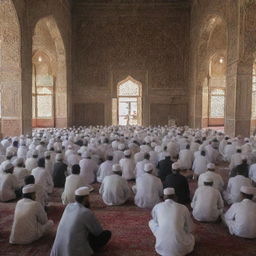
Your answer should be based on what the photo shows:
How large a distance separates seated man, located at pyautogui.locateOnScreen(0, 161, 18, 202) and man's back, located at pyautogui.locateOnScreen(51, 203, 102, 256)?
2349 mm

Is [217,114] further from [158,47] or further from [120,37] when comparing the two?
[120,37]

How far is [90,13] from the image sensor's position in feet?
59.4

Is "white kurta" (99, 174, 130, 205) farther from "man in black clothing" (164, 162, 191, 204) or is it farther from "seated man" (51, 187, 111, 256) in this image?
"seated man" (51, 187, 111, 256)

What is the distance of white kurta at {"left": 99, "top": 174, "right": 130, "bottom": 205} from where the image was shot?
494cm

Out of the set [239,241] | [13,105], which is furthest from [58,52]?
[239,241]

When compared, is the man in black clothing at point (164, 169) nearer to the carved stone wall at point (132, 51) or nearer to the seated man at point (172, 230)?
the seated man at point (172, 230)

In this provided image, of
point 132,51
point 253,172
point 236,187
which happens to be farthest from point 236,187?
point 132,51

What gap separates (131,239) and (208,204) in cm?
114

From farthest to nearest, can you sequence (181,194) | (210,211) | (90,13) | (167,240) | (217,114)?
(217,114) < (90,13) < (181,194) < (210,211) < (167,240)

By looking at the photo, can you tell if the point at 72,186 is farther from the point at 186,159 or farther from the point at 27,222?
the point at 186,159

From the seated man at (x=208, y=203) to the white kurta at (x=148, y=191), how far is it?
2.46ft

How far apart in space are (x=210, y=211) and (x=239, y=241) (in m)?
0.58

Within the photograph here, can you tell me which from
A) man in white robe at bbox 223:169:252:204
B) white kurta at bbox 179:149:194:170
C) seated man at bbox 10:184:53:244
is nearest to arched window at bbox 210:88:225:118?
white kurta at bbox 179:149:194:170

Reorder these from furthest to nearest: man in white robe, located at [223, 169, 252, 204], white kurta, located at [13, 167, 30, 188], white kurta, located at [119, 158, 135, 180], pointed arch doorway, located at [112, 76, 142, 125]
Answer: pointed arch doorway, located at [112, 76, 142, 125]
white kurta, located at [119, 158, 135, 180]
white kurta, located at [13, 167, 30, 188]
man in white robe, located at [223, 169, 252, 204]
